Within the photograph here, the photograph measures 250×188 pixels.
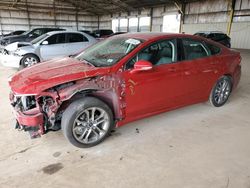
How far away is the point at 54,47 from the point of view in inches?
297

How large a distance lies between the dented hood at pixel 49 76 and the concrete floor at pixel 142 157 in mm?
820

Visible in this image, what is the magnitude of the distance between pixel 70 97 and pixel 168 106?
157cm

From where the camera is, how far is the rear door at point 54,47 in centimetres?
739

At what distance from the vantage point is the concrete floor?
7.03 ft

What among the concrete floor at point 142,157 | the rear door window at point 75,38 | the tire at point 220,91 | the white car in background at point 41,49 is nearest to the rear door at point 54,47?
the white car in background at point 41,49

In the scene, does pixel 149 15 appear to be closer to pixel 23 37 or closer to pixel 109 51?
pixel 23 37

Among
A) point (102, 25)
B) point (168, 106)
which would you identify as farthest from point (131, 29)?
point (168, 106)

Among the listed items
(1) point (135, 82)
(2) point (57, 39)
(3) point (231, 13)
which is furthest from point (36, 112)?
(3) point (231, 13)

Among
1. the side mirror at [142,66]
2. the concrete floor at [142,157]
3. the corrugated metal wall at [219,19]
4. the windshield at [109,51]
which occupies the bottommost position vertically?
the concrete floor at [142,157]

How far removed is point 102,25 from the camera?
96.6ft

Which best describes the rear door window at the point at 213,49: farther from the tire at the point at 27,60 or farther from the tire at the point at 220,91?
the tire at the point at 27,60

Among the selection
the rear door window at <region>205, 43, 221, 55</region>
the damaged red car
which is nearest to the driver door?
the damaged red car

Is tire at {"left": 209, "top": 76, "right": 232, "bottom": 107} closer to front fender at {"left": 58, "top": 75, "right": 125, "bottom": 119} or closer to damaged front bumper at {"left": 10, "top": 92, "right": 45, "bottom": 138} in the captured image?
front fender at {"left": 58, "top": 75, "right": 125, "bottom": 119}

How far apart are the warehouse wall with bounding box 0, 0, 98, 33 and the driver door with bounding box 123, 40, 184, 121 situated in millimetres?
20644
